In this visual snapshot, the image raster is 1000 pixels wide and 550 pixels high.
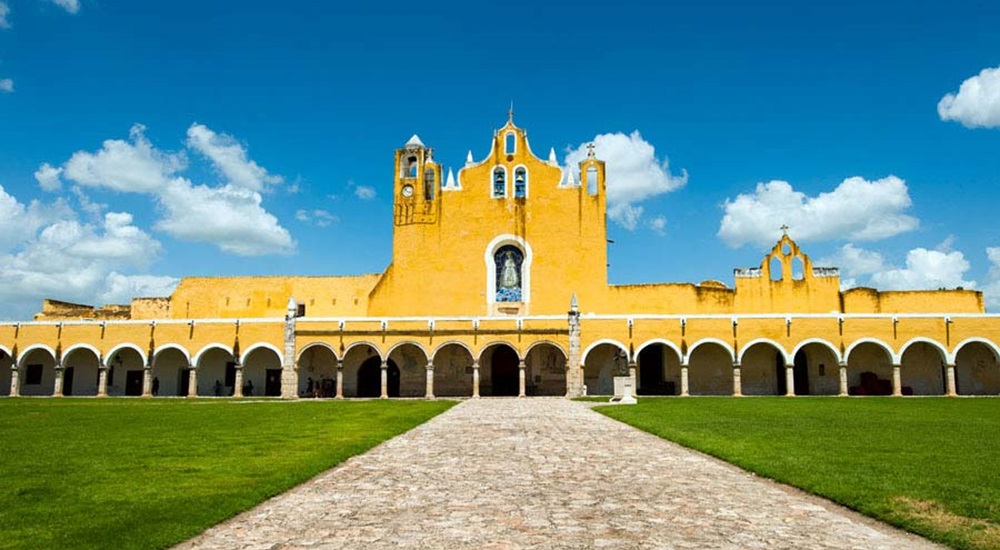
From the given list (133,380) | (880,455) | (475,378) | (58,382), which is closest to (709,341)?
(475,378)

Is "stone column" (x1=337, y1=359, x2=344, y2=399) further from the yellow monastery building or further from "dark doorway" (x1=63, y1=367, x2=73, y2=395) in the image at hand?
"dark doorway" (x1=63, y1=367, x2=73, y2=395)

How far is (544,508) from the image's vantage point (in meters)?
6.99

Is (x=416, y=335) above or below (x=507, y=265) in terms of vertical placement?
below

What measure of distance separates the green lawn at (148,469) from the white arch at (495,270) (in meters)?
Answer: 18.2

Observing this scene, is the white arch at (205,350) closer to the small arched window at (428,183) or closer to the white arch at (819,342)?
the small arched window at (428,183)

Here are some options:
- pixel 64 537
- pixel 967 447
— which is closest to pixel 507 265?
pixel 967 447

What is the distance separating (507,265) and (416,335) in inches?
233

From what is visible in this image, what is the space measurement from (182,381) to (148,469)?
2982 centimetres

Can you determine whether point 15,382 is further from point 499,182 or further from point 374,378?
point 499,182

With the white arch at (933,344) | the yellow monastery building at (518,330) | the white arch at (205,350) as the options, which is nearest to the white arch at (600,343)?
the yellow monastery building at (518,330)

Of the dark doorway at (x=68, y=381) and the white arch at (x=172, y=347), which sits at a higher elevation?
the white arch at (x=172, y=347)

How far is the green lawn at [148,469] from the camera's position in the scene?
624 cm

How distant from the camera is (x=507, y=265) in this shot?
36.5 metres

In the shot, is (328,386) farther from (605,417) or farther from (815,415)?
(815,415)
